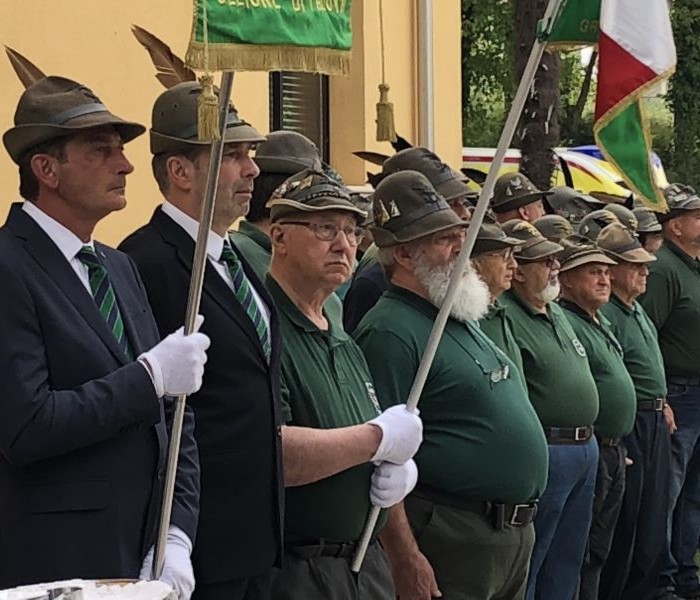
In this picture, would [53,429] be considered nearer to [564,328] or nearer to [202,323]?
[202,323]

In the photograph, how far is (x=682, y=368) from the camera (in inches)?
334

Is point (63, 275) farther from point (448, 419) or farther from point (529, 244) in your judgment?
point (529, 244)

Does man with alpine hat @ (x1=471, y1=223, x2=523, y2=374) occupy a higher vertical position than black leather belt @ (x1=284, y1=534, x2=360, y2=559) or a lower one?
higher

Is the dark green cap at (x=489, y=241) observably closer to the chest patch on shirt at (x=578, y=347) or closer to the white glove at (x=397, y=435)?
the chest patch on shirt at (x=578, y=347)

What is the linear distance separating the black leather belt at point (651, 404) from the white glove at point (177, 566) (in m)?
4.22

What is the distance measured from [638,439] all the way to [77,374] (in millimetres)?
4648

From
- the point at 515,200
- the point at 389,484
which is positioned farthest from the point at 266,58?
the point at 515,200

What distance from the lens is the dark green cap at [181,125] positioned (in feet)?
13.6

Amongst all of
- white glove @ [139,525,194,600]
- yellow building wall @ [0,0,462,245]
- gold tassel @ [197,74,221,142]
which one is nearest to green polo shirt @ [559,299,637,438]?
yellow building wall @ [0,0,462,245]

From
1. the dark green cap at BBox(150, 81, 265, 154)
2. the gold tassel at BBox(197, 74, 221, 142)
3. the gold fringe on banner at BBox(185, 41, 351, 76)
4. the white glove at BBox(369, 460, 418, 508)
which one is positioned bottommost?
the white glove at BBox(369, 460, 418, 508)

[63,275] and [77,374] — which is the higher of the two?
[63,275]

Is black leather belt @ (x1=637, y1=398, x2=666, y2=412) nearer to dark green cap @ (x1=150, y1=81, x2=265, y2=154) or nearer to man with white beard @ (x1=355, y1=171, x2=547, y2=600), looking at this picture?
man with white beard @ (x1=355, y1=171, x2=547, y2=600)

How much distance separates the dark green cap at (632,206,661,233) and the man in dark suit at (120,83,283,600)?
4.88 m

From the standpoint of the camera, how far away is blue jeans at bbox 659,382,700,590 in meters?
8.15
